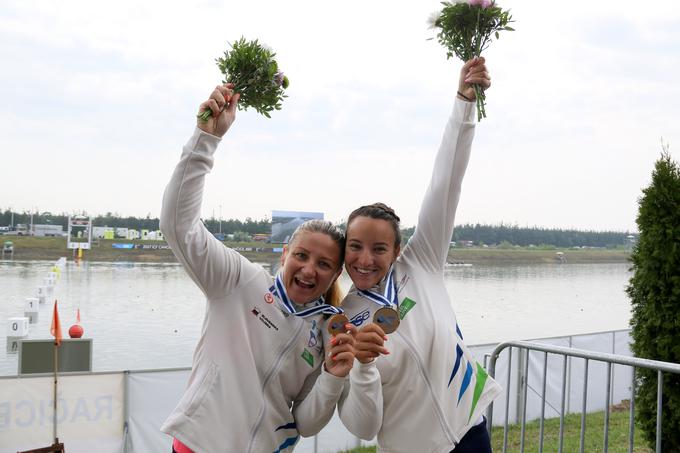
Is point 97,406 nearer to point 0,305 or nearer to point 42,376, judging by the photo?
point 42,376

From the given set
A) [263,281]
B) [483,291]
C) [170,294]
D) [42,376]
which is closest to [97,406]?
[42,376]

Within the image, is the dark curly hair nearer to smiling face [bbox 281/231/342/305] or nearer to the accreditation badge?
smiling face [bbox 281/231/342/305]

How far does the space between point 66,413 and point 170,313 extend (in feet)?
44.6

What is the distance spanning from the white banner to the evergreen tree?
506 cm

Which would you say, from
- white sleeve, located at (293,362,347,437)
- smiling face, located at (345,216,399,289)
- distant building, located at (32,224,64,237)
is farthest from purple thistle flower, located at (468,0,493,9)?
distant building, located at (32,224,64,237)

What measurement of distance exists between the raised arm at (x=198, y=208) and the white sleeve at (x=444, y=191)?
79 cm

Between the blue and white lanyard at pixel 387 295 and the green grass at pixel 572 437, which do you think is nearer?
the blue and white lanyard at pixel 387 295

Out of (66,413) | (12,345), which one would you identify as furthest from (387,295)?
(12,345)

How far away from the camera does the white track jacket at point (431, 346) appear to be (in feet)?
7.16

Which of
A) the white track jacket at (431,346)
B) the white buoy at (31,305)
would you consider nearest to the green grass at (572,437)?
the white track jacket at (431,346)

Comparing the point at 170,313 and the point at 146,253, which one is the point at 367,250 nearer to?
the point at 170,313

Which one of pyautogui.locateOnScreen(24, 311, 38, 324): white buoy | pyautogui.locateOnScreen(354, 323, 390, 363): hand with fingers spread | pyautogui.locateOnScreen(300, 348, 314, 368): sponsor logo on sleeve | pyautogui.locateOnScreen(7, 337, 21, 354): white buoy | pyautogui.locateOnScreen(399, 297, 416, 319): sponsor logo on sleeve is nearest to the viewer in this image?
pyautogui.locateOnScreen(354, 323, 390, 363): hand with fingers spread

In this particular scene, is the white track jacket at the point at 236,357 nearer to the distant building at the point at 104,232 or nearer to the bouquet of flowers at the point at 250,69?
the bouquet of flowers at the point at 250,69

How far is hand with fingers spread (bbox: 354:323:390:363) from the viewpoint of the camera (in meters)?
1.93
